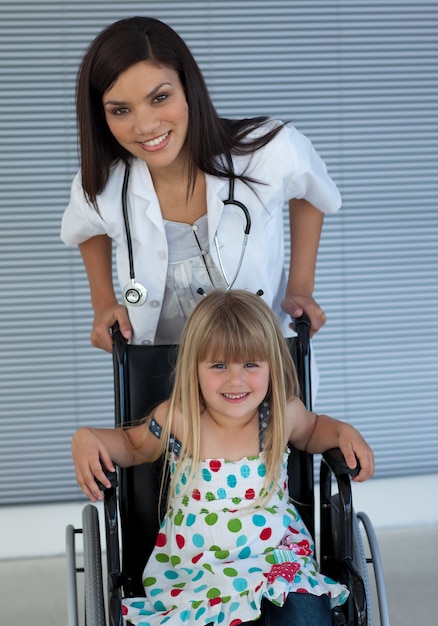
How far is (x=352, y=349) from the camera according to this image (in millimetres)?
3701

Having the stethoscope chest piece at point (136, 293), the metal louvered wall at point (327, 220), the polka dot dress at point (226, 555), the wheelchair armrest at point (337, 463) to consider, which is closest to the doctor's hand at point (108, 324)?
the stethoscope chest piece at point (136, 293)

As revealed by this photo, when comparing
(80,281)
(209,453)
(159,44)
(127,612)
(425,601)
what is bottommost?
(425,601)

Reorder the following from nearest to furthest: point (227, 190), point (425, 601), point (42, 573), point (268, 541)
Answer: point (268, 541)
point (227, 190)
point (425, 601)
point (42, 573)

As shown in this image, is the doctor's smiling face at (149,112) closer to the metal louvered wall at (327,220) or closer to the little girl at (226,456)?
the little girl at (226,456)

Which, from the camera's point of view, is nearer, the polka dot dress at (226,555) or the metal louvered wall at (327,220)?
the polka dot dress at (226,555)

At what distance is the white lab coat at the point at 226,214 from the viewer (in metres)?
2.05

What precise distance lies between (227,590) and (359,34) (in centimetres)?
241

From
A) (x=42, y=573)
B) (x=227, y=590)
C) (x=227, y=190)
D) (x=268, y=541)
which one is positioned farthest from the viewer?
(x=42, y=573)

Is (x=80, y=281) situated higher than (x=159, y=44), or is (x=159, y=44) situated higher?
(x=159, y=44)

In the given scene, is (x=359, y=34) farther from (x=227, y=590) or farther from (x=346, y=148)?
(x=227, y=590)

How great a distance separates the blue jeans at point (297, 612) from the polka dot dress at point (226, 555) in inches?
0.7

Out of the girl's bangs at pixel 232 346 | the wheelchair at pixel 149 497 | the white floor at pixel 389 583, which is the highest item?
the girl's bangs at pixel 232 346

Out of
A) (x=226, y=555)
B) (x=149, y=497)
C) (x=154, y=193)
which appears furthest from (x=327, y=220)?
(x=226, y=555)

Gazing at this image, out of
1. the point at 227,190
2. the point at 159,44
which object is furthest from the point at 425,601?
the point at 159,44
